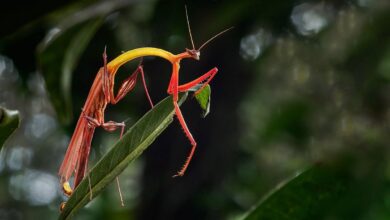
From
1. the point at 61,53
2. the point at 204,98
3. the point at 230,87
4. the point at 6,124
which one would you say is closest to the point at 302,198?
the point at 204,98

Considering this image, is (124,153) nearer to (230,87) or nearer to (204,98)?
(204,98)

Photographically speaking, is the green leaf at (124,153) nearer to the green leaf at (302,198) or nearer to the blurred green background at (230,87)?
the green leaf at (302,198)

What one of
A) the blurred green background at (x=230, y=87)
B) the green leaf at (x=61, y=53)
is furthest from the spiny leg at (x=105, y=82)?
the blurred green background at (x=230, y=87)

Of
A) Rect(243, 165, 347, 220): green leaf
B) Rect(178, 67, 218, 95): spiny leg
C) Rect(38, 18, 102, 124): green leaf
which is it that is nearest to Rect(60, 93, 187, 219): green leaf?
Rect(178, 67, 218, 95): spiny leg

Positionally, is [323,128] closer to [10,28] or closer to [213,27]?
[213,27]

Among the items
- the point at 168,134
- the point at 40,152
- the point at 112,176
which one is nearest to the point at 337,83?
the point at 168,134
